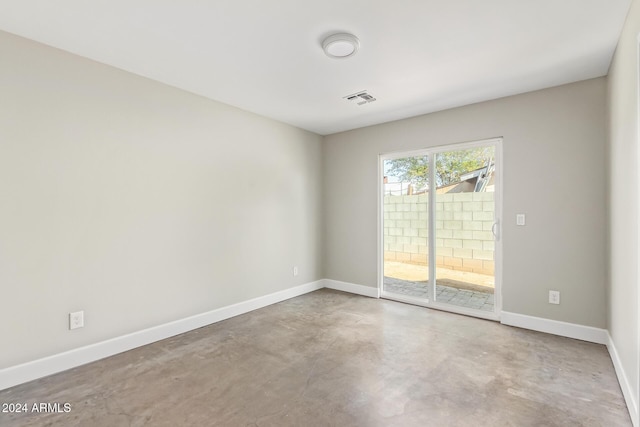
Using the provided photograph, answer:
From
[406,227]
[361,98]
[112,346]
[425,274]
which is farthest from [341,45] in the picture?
[112,346]

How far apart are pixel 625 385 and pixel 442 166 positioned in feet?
8.26

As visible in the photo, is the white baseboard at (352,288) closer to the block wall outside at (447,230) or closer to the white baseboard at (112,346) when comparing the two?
the block wall outside at (447,230)

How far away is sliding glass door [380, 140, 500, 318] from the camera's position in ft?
11.4

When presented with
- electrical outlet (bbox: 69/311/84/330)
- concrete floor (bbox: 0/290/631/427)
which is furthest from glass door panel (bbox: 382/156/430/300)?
electrical outlet (bbox: 69/311/84/330)

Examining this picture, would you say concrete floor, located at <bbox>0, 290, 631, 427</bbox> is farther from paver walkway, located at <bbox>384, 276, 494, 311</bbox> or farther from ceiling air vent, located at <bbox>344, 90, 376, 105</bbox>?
ceiling air vent, located at <bbox>344, 90, 376, 105</bbox>

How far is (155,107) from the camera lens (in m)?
2.90

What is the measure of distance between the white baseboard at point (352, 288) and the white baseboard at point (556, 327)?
1.60 metres

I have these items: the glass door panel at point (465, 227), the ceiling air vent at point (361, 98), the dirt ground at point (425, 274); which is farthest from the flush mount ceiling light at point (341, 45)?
the dirt ground at point (425, 274)

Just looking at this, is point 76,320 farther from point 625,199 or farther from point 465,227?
point 625,199

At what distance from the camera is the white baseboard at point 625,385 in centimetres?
171

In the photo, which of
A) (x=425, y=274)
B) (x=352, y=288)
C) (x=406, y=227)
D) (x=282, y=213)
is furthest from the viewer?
(x=352, y=288)

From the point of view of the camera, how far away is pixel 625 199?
2.03 metres

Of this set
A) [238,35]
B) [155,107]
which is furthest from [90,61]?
[238,35]

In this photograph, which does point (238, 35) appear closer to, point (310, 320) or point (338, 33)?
point (338, 33)
